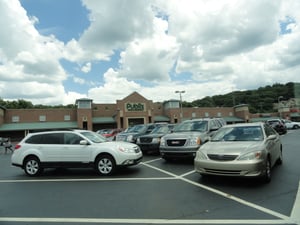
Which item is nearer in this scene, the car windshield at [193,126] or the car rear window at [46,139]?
the car rear window at [46,139]

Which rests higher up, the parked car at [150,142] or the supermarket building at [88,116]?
the supermarket building at [88,116]

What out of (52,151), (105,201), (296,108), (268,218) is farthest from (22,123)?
(296,108)

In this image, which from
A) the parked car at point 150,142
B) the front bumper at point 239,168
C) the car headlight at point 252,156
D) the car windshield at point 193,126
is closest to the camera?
the front bumper at point 239,168

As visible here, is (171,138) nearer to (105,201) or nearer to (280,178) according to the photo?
(280,178)

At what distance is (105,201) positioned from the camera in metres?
5.33

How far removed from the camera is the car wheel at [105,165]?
319 inches

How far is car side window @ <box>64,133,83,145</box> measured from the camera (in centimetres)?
854

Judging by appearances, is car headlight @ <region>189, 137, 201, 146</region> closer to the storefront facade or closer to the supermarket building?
the storefront facade

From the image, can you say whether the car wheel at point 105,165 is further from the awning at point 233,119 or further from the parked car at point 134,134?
the awning at point 233,119

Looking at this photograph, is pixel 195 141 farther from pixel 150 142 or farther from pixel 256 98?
pixel 256 98

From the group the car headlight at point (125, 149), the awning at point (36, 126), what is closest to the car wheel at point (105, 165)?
the car headlight at point (125, 149)

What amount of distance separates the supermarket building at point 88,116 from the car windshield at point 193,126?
3331cm

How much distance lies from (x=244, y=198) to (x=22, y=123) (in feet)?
140

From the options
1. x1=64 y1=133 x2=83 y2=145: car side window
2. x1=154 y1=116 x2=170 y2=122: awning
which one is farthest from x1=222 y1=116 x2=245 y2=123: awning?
x1=64 y1=133 x2=83 y2=145: car side window
